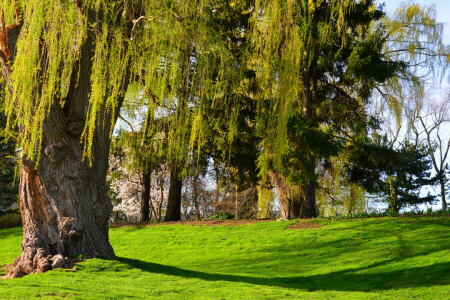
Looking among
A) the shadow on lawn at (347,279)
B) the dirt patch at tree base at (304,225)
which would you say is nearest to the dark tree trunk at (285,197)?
the dirt patch at tree base at (304,225)

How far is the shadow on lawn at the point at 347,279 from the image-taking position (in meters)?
7.31

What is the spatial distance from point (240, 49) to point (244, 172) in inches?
162

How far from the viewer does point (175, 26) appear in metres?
7.20

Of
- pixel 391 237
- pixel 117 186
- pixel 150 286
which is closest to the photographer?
pixel 150 286

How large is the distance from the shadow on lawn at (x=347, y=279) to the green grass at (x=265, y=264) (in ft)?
0.05

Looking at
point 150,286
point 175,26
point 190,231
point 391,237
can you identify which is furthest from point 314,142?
point 150,286

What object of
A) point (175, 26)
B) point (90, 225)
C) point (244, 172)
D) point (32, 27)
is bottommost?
point (90, 225)

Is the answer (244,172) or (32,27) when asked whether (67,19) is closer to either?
(32,27)

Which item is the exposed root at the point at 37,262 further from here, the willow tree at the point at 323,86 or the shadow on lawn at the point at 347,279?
the willow tree at the point at 323,86

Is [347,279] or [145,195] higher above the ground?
[145,195]

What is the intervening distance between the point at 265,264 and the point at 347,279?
6.87 ft

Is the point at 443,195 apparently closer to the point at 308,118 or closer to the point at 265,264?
the point at 308,118

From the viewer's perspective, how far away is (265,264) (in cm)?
966

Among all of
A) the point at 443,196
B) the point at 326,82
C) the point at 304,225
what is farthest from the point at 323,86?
the point at 443,196
